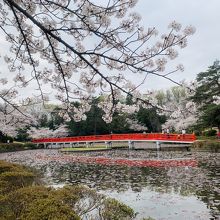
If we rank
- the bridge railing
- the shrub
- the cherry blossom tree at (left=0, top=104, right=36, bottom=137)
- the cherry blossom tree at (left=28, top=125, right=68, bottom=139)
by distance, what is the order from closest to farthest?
the cherry blossom tree at (left=0, top=104, right=36, bottom=137)
the shrub
the bridge railing
the cherry blossom tree at (left=28, top=125, right=68, bottom=139)

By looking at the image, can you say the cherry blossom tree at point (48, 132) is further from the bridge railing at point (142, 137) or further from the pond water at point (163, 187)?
the pond water at point (163, 187)

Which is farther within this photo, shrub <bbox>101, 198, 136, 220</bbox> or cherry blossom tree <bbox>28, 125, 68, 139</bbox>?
cherry blossom tree <bbox>28, 125, 68, 139</bbox>

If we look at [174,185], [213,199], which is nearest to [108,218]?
[213,199]

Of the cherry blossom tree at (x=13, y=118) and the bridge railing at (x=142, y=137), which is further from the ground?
the bridge railing at (x=142, y=137)

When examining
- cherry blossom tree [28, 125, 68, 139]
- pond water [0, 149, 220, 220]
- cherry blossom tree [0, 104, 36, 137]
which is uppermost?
cherry blossom tree [28, 125, 68, 139]

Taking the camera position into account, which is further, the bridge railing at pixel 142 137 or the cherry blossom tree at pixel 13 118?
the bridge railing at pixel 142 137

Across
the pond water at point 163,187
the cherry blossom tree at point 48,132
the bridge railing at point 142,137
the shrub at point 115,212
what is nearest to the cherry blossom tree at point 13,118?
the shrub at point 115,212

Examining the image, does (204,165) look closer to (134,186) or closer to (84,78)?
(134,186)

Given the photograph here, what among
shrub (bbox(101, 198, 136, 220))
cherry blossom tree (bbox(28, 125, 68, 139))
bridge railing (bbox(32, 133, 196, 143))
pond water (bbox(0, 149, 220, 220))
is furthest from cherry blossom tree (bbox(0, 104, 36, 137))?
cherry blossom tree (bbox(28, 125, 68, 139))

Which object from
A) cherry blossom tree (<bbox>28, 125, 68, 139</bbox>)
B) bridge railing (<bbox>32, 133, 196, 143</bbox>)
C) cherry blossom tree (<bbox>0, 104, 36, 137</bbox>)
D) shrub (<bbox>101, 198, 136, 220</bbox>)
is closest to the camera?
cherry blossom tree (<bbox>0, 104, 36, 137</bbox>)

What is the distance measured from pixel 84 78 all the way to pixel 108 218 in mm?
2560

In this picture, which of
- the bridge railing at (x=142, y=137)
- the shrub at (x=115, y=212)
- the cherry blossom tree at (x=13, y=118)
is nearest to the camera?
the cherry blossom tree at (x=13, y=118)

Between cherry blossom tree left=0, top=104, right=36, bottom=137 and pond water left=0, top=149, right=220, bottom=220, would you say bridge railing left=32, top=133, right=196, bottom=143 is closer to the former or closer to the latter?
pond water left=0, top=149, right=220, bottom=220

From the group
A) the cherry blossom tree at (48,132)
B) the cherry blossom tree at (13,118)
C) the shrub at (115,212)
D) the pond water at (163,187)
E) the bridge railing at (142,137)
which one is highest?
the cherry blossom tree at (48,132)
